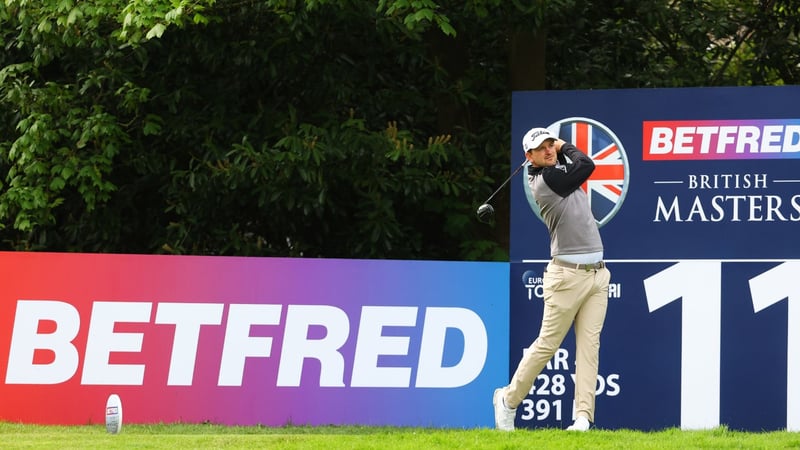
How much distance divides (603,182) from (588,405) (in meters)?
1.84

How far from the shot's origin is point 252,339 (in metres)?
9.26

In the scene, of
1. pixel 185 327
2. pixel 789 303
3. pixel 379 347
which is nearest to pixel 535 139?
pixel 379 347

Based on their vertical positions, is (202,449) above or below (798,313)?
below

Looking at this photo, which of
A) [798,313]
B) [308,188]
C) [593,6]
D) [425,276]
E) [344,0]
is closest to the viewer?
[798,313]

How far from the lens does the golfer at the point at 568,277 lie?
800cm

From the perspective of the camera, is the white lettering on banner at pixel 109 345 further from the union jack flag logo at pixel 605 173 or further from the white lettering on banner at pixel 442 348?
the union jack flag logo at pixel 605 173

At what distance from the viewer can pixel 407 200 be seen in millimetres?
12133

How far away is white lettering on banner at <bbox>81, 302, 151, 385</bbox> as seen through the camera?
917 cm

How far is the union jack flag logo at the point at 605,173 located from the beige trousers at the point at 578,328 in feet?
3.30

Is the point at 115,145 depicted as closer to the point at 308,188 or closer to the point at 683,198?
the point at 308,188

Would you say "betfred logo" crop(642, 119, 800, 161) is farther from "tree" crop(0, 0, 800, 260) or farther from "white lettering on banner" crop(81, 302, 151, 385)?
"white lettering on banner" crop(81, 302, 151, 385)

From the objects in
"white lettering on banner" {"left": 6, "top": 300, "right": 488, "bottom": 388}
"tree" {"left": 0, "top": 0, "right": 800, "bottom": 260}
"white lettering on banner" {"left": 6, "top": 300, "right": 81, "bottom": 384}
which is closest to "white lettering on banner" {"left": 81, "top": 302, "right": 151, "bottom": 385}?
"white lettering on banner" {"left": 6, "top": 300, "right": 488, "bottom": 388}

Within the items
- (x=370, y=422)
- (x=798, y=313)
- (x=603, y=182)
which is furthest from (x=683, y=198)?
(x=370, y=422)

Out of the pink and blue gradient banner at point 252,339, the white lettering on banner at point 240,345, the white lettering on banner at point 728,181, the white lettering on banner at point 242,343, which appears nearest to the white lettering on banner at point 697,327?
the white lettering on banner at point 728,181
